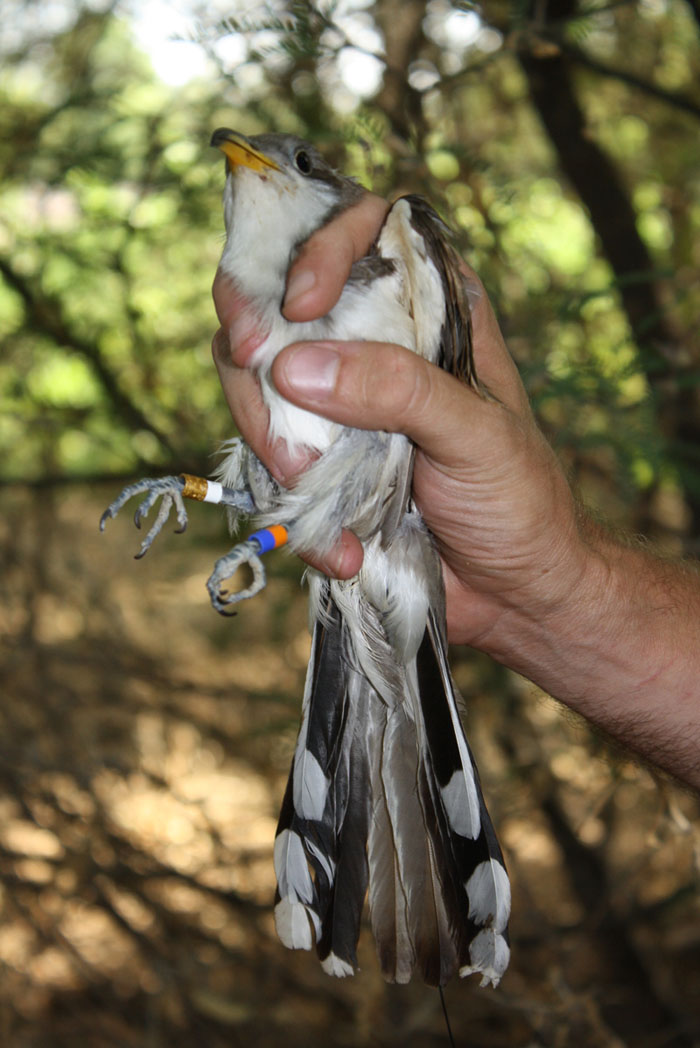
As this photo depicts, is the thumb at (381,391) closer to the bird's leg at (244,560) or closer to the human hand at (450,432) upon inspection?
the human hand at (450,432)

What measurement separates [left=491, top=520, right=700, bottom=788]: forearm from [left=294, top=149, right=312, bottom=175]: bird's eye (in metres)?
1.14

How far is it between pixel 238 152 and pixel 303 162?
25 centimetres

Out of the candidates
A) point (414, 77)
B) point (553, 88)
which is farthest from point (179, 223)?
point (553, 88)

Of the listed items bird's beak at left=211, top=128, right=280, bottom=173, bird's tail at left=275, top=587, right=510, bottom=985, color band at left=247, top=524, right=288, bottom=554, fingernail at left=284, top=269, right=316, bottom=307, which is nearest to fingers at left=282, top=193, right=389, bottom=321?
fingernail at left=284, top=269, right=316, bottom=307

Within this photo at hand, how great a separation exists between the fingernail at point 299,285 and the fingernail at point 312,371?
122mm

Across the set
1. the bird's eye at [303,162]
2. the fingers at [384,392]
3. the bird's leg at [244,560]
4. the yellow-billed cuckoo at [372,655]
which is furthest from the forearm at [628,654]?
the bird's eye at [303,162]

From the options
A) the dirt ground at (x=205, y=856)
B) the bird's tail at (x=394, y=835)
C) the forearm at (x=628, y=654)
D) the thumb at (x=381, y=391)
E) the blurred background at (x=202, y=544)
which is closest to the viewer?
the thumb at (x=381, y=391)

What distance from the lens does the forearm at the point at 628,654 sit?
2.21 metres

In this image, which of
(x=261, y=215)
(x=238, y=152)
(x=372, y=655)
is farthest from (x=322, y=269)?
(x=372, y=655)

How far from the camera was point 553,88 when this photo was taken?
383 centimetres

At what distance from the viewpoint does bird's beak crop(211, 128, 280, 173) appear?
6.82 feet

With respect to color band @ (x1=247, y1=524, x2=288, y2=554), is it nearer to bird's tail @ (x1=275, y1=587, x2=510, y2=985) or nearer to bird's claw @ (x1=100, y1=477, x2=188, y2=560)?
bird's claw @ (x1=100, y1=477, x2=188, y2=560)

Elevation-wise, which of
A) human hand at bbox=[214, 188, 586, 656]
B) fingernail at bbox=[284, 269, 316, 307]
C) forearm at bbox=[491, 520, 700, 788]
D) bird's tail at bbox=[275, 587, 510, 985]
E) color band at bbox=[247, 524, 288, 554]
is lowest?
bird's tail at bbox=[275, 587, 510, 985]

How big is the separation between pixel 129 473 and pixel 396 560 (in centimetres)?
177
